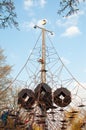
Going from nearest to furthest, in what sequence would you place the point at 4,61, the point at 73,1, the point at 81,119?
the point at 73,1, the point at 81,119, the point at 4,61

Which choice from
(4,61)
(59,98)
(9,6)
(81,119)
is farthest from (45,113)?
(4,61)

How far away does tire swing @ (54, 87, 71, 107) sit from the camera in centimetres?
689

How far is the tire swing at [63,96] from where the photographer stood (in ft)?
22.6

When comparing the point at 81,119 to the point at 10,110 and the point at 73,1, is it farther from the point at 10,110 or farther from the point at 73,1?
the point at 73,1

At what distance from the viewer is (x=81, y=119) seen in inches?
287

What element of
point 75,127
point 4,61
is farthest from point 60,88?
point 4,61

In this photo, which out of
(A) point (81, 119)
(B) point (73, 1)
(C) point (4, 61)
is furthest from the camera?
(C) point (4, 61)

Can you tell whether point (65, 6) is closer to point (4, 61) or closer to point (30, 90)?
point (30, 90)

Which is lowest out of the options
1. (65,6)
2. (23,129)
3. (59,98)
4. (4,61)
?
(23,129)

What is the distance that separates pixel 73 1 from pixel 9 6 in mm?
845

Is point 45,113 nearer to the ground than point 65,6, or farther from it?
nearer to the ground

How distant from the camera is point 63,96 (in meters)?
6.97

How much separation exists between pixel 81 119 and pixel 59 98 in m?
0.73

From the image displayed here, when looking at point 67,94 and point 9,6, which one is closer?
point 9,6
